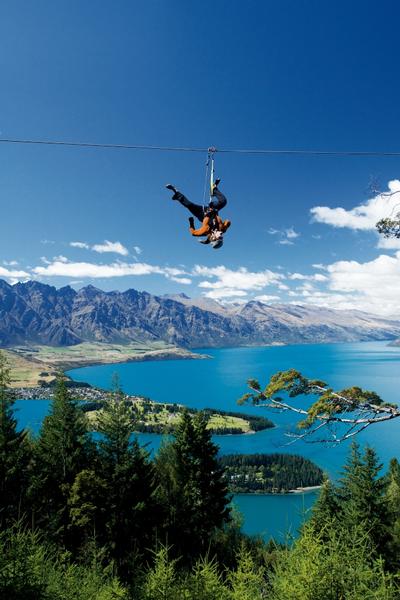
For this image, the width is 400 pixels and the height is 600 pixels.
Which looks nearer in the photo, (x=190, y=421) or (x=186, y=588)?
(x=186, y=588)

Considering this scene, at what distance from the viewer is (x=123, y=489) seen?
18.4 meters

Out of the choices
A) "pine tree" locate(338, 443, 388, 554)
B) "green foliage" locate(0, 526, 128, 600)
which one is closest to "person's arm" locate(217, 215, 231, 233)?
"green foliage" locate(0, 526, 128, 600)

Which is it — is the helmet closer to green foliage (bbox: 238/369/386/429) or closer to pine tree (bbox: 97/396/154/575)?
green foliage (bbox: 238/369/386/429)

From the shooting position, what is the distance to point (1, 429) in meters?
17.4

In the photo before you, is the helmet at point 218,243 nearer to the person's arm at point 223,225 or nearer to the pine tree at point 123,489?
the person's arm at point 223,225

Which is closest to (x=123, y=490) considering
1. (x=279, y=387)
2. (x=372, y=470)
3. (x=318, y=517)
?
(x=318, y=517)

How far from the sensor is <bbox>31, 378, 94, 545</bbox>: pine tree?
58.3ft

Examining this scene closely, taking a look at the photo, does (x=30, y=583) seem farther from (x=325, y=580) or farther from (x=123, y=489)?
(x=123, y=489)

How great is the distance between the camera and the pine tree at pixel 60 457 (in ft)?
58.3

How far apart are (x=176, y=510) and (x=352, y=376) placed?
176982mm

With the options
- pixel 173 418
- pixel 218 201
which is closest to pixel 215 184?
pixel 218 201

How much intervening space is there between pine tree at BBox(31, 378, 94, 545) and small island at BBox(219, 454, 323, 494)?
51580 mm

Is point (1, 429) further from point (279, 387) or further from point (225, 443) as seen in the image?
point (225, 443)

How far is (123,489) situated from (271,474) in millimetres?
62046
